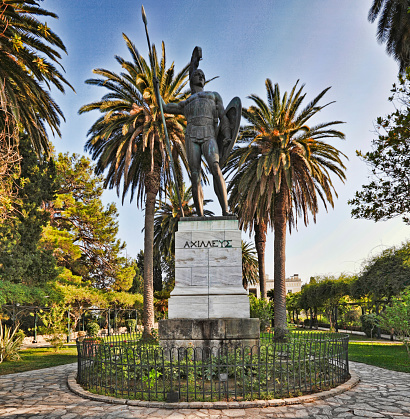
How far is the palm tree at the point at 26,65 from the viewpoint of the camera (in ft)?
32.7

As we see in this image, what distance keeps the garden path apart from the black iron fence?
0.37 meters

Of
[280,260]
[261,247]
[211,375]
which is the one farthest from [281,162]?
[211,375]

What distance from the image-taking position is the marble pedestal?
23.2 ft

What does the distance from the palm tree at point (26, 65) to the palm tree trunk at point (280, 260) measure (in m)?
10.7

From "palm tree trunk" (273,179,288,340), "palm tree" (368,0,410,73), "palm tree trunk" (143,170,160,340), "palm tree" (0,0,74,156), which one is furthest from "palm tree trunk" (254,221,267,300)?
"palm tree" (0,0,74,156)

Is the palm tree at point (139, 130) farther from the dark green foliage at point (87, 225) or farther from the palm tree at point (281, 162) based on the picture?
the dark green foliage at point (87, 225)

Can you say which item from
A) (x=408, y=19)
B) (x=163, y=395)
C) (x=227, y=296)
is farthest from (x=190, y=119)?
(x=408, y=19)

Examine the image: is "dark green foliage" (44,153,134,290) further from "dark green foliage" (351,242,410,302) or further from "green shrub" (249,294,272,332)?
"dark green foliage" (351,242,410,302)

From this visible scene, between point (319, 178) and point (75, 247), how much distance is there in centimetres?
1712

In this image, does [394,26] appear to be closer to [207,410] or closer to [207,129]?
[207,129]

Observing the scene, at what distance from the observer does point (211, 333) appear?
7.05 metres

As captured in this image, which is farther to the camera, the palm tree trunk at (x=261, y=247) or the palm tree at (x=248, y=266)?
the palm tree at (x=248, y=266)

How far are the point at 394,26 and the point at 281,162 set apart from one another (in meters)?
7.29

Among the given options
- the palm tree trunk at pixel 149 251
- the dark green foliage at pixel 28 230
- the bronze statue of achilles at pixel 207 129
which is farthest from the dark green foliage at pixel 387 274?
the dark green foliage at pixel 28 230
